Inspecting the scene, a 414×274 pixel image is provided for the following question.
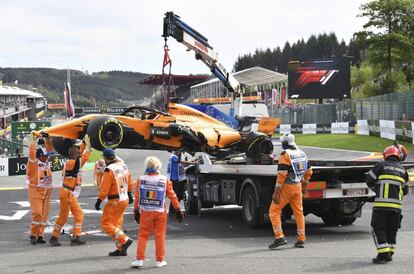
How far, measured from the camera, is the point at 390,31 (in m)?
49.9

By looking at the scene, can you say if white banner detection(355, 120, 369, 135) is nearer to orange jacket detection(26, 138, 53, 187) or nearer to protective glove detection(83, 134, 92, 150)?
protective glove detection(83, 134, 92, 150)

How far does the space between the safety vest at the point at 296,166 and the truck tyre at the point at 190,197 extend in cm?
483

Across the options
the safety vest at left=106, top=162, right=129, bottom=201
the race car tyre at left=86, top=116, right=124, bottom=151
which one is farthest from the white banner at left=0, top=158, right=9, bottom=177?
the safety vest at left=106, top=162, right=129, bottom=201

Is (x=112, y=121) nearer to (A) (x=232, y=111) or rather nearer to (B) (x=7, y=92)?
(A) (x=232, y=111)

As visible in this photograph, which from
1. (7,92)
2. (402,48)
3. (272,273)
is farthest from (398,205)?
(7,92)

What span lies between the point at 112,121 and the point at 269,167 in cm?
332

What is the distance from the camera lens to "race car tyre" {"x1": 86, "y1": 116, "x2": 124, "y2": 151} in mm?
12492

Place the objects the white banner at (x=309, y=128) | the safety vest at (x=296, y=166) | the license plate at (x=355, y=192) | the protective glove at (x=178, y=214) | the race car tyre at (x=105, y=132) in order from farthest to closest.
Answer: the white banner at (x=309, y=128) → the race car tyre at (x=105, y=132) → the license plate at (x=355, y=192) → the safety vest at (x=296, y=166) → the protective glove at (x=178, y=214)

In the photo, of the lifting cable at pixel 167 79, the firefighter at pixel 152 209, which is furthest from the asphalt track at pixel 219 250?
the lifting cable at pixel 167 79

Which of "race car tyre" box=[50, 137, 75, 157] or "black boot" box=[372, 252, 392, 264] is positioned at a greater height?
"race car tyre" box=[50, 137, 75, 157]

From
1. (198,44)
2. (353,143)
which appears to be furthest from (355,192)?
(353,143)

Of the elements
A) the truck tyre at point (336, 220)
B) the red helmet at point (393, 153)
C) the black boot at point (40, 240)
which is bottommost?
the truck tyre at point (336, 220)

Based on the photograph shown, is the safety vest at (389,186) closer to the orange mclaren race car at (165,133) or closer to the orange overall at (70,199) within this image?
the orange overall at (70,199)

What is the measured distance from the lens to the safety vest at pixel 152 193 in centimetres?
889
